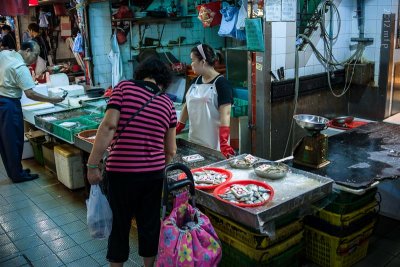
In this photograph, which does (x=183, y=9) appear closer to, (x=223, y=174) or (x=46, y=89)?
(x=46, y=89)

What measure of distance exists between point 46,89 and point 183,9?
2.98 metres

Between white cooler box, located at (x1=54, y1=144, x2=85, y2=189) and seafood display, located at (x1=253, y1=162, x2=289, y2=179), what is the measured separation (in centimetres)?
312

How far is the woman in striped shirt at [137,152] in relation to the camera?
286 centimetres

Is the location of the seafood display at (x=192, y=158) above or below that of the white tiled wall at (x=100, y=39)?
below

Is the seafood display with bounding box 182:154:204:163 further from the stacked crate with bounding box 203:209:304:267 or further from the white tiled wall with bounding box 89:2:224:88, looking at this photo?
the white tiled wall with bounding box 89:2:224:88

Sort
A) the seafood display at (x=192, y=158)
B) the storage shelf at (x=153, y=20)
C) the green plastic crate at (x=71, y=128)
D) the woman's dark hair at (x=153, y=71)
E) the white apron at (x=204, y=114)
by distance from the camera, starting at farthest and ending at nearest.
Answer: the storage shelf at (x=153, y=20)
the green plastic crate at (x=71, y=128)
the white apron at (x=204, y=114)
the seafood display at (x=192, y=158)
the woman's dark hair at (x=153, y=71)

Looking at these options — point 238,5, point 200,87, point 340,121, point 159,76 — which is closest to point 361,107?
point 340,121

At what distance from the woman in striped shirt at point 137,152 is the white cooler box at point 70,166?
107 inches

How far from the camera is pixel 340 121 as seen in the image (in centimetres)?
554

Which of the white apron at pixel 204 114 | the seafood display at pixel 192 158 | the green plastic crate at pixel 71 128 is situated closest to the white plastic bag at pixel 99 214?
the seafood display at pixel 192 158

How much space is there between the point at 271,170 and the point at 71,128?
9.72ft

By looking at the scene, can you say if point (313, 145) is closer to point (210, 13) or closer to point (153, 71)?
point (153, 71)

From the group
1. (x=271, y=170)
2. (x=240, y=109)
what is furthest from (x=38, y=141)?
(x=271, y=170)

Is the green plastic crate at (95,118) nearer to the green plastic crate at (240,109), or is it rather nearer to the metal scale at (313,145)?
the green plastic crate at (240,109)
